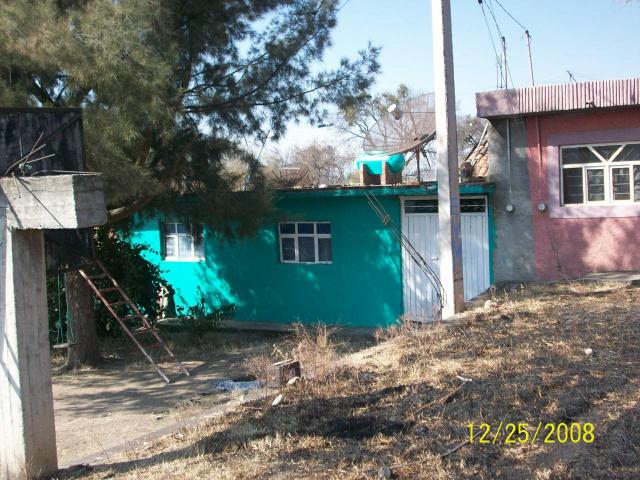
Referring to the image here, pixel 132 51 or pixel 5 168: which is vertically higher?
pixel 132 51

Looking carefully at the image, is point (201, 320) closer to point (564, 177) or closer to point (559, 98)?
point (564, 177)

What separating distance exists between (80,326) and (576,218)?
9423mm

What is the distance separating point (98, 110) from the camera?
33.8 ft

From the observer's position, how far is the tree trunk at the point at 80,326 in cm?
1299

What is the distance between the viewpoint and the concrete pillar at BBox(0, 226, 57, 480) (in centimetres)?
572

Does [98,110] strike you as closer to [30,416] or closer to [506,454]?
[30,416]

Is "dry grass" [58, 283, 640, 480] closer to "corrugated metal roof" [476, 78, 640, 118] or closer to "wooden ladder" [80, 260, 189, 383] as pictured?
"wooden ladder" [80, 260, 189, 383]

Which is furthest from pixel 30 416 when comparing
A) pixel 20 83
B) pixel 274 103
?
pixel 274 103

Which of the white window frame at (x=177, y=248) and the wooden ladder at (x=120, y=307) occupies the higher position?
the white window frame at (x=177, y=248)

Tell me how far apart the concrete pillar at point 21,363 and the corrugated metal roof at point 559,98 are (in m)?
9.94

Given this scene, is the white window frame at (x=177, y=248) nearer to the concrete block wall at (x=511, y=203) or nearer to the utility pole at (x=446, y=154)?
the concrete block wall at (x=511, y=203)

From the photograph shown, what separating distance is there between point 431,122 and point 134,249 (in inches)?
276

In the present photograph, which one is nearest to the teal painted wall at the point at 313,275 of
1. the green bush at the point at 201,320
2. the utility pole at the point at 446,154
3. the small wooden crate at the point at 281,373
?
the green bush at the point at 201,320
